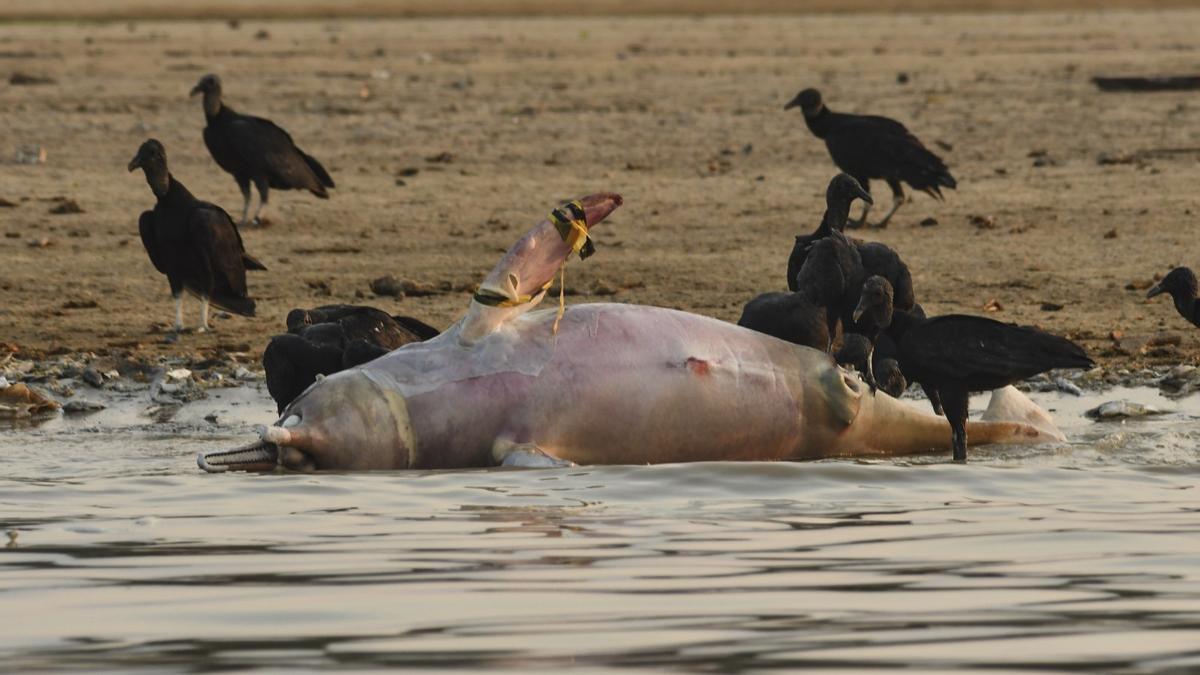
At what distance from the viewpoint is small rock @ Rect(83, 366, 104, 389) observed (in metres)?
9.85

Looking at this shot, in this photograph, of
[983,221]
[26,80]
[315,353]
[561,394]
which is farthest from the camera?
[26,80]

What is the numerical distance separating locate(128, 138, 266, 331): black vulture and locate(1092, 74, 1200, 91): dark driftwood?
12.1 metres

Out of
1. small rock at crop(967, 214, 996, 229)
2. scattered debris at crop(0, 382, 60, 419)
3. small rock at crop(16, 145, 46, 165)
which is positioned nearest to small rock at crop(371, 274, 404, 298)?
scattered debris at crop(0, 382, 60, 419)

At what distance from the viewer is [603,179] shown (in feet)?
53.5

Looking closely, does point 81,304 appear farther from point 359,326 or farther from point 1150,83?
point 1150,83

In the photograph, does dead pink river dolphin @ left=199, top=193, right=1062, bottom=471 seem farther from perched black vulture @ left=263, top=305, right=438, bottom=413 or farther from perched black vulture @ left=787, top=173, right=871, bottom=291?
perched black vulture @ left=787, top=173, right=871, bottom=291

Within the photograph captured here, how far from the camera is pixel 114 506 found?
6.96 meters

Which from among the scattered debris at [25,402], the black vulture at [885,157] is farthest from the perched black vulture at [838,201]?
the black vulture at [885,157]

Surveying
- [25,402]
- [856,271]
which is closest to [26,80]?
[25,402]

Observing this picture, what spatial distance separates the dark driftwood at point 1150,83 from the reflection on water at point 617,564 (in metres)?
13.8

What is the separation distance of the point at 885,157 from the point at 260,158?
3848 mm

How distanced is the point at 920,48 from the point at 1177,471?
24.2m

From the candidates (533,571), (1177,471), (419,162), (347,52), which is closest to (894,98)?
(419,162)

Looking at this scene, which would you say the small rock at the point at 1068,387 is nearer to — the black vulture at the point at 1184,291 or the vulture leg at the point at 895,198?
the black vulture at the point at 1184,291
